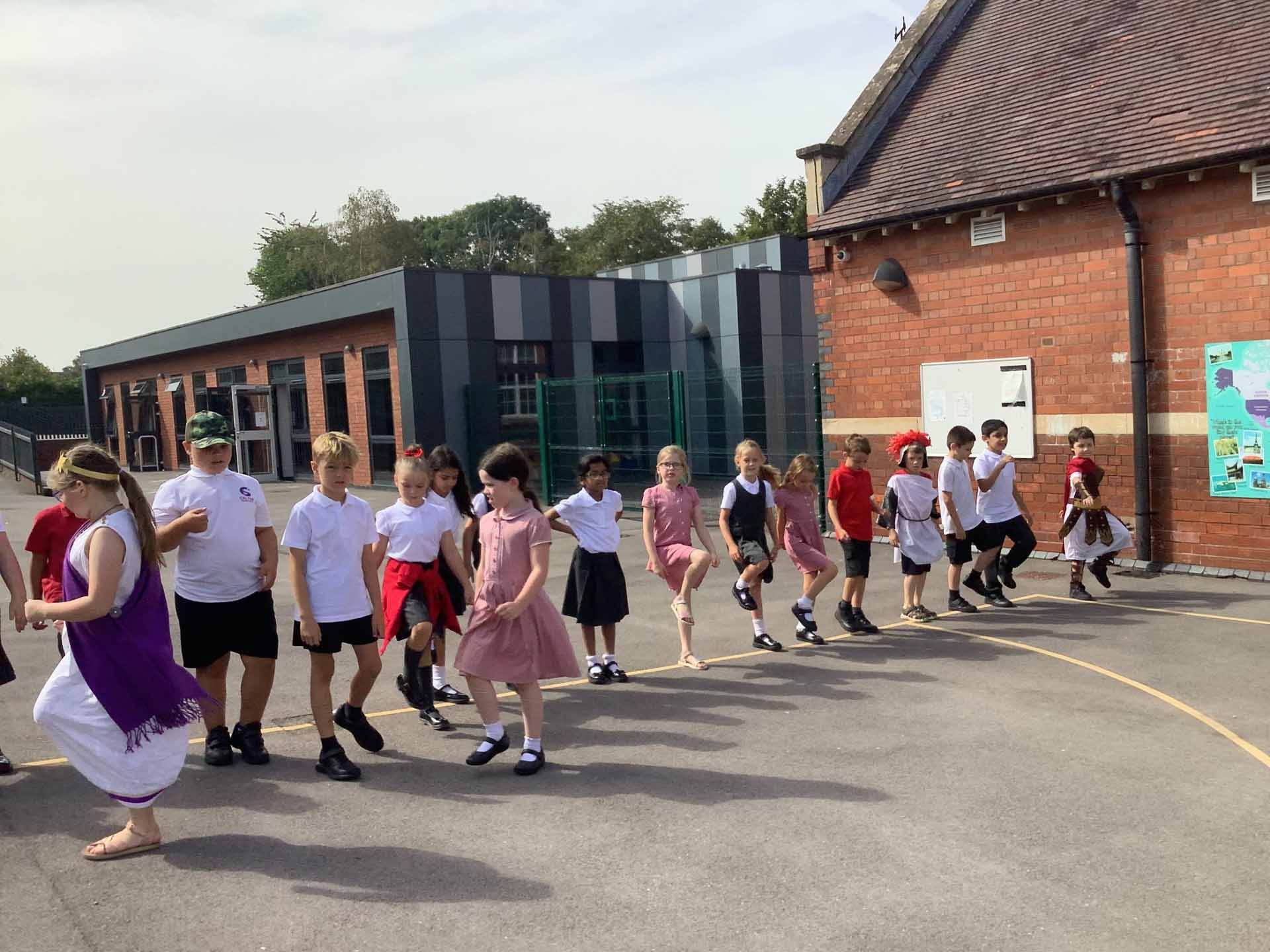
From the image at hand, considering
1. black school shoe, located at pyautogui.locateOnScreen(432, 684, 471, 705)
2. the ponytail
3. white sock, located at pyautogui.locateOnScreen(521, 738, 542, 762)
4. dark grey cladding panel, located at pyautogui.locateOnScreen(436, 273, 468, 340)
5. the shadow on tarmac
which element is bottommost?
the shadow on tarmac

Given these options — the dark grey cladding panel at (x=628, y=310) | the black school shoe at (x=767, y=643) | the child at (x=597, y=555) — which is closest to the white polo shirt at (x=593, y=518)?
the child at (x=597, y=555)

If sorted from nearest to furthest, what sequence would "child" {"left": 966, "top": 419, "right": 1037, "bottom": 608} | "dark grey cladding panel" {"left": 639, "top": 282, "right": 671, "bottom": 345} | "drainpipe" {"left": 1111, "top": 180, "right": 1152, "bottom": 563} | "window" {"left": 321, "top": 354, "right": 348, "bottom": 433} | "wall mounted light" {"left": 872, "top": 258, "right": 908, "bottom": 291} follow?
1. "child" {"left": 966, "top": 419, "right": 1037, "bottom": 608}
2. "drainpipe" {"left": 1111, "top": 180, "right": 1152, "bottom": 563}
3. "wall mounted light" {"left": 872, "top": 258, "right": 908, "bottom": 291}
4. "window" {"left": 321, "top": 354, "right": 348, "bottom": 433}
5. "dark grey cladding panel" {"left": 639, "top": 282, "right": 671, "bottom": 345}

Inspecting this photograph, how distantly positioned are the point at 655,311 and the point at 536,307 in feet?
11.4

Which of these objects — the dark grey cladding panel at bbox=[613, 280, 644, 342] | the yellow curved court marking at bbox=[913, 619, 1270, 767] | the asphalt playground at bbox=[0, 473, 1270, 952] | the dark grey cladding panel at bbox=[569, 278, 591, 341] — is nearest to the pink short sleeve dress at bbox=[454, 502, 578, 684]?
the asphalt playground at bbox=[0, 473, 1270, 952]

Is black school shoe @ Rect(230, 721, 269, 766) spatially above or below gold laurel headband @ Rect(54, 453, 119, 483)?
below

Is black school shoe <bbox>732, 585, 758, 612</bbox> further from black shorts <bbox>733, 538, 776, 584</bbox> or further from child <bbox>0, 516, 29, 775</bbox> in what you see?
child <bbox>0, 516, 29, 775</bbox>

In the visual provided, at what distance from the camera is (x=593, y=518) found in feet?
25.2

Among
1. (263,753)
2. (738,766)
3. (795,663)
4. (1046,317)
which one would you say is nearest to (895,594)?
(795,663)

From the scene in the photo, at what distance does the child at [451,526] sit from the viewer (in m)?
6.95

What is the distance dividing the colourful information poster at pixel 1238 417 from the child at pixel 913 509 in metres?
3.93

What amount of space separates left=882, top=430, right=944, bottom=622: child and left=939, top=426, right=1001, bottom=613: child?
0.36 meters

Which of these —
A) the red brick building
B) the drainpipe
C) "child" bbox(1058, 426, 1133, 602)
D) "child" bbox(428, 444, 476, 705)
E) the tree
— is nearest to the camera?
"child" bbox(428, 444, 476, 705)

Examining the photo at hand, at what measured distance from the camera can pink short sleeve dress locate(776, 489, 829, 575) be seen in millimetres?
8812

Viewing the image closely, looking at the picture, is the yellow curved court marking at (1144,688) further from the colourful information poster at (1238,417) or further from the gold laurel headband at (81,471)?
the gold laurel headband at (81,471)
